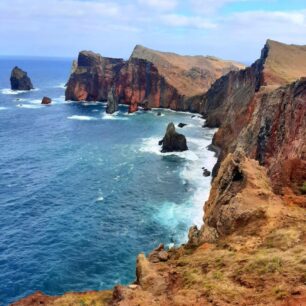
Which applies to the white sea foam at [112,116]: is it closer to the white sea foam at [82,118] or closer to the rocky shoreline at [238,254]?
the white sea foam at [82,118]

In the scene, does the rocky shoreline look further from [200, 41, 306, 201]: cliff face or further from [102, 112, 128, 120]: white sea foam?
[102, 112, 128, 120]: white sea foam

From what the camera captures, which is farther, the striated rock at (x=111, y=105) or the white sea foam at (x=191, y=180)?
the striated rock at (x=111, y=105)

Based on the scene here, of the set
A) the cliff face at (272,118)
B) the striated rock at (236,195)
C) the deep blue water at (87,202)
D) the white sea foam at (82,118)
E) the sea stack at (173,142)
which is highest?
the cliff face at (272,118)

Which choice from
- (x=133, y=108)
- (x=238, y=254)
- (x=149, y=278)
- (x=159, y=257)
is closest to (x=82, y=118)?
(x=133, y=108)

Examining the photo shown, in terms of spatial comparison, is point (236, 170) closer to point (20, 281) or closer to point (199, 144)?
point (20, 281)

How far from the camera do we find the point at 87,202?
78312mm

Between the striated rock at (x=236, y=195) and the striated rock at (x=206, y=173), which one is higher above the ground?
the striated rock at (x=236, y=195)

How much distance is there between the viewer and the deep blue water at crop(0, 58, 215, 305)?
56156 millimetres

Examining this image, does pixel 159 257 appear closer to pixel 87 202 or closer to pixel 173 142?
pixel 87 202

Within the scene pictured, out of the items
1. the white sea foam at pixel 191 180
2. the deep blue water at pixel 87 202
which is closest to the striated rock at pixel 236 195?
the deep blue water at pixel 87 202

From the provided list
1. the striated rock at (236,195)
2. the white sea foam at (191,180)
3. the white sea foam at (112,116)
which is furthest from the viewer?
the white sea foam at (112,116)

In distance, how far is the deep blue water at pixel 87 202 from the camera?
56.2 metres

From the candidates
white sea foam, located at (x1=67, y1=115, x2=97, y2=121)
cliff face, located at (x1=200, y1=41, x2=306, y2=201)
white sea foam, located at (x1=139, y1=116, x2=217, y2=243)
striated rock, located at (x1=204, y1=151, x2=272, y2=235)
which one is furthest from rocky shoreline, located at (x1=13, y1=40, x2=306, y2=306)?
white sea foam, located at (x1=67, y1=115, x2=97, y2=121)

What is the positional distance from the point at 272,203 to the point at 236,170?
A: 678 centimetres
